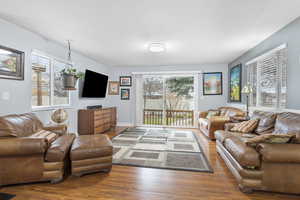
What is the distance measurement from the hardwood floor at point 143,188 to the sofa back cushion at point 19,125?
0.68m

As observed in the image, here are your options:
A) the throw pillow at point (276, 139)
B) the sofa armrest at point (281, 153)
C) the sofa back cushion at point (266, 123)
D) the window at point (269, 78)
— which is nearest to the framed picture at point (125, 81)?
the window at point (269, 78)

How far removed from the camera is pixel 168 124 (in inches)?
232

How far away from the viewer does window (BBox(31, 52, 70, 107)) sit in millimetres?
3059

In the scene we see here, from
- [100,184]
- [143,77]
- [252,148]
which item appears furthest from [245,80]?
[100,184]

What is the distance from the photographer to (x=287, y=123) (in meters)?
2.12

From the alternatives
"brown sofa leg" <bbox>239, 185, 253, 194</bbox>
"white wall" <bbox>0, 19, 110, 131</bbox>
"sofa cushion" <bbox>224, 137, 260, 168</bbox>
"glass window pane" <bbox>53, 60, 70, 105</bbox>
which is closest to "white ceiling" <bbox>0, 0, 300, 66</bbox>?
"white wall" <bbox>0, 19, 110, 131</bbox>

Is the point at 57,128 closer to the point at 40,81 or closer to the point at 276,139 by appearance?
the point at 40,81

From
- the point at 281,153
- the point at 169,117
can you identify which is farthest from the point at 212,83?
the point at 281,153

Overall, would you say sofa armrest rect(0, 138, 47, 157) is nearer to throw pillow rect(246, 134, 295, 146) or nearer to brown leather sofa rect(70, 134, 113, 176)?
brown leather sofa rect(70, 134, 113, 176)

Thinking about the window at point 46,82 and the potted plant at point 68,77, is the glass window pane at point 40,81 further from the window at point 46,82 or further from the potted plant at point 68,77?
the potted plant at point 68,77

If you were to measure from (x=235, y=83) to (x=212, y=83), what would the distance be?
2.82 feet

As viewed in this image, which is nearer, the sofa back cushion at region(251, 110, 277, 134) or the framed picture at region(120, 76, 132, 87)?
the sofa back cushion at region(251, 110, 277, 134)

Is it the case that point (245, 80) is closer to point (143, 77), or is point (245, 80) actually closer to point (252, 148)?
point (252, 148)

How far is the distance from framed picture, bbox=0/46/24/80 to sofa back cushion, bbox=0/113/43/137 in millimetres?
733
